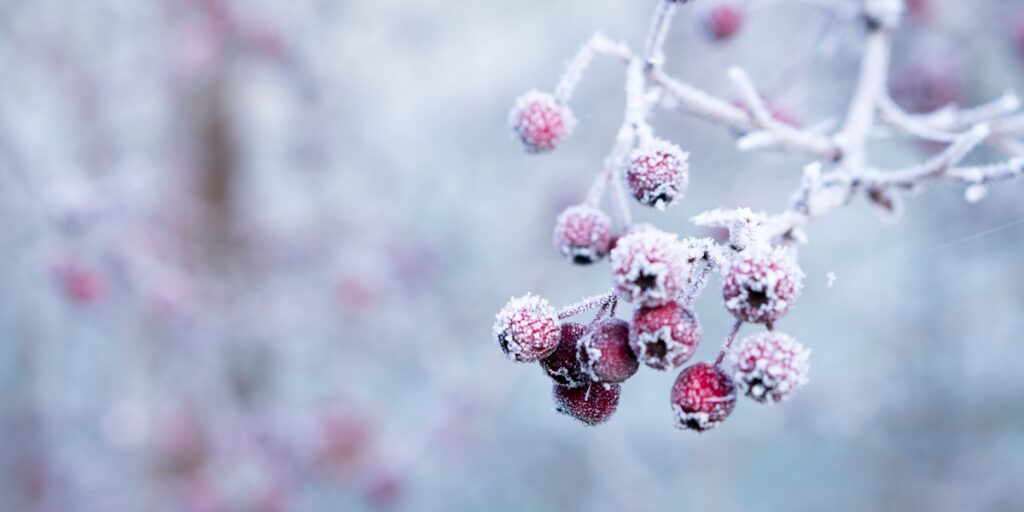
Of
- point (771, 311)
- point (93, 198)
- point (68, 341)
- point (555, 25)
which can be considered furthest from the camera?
point (555, 25)

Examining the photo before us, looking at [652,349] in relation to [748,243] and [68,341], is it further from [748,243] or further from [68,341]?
[68,341]

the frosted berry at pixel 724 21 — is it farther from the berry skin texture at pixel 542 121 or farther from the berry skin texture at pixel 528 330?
the berry skin texture at pixel 528 330

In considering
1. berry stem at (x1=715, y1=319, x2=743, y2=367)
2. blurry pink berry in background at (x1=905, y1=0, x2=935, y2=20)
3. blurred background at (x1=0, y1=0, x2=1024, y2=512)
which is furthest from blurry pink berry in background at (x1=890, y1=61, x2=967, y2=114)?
berry stem at (x1=715, y1=319, x2=743, y2=367)

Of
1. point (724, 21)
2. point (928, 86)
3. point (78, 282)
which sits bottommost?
point (724, 21)

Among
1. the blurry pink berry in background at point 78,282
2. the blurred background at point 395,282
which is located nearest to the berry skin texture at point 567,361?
the blurred background at point 395,282

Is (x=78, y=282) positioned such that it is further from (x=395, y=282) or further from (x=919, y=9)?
(x=919, y=9)

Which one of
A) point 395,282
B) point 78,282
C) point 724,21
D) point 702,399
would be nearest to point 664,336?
point 702,399

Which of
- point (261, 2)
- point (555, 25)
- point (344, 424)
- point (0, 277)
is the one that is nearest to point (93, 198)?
point (344, 424)
